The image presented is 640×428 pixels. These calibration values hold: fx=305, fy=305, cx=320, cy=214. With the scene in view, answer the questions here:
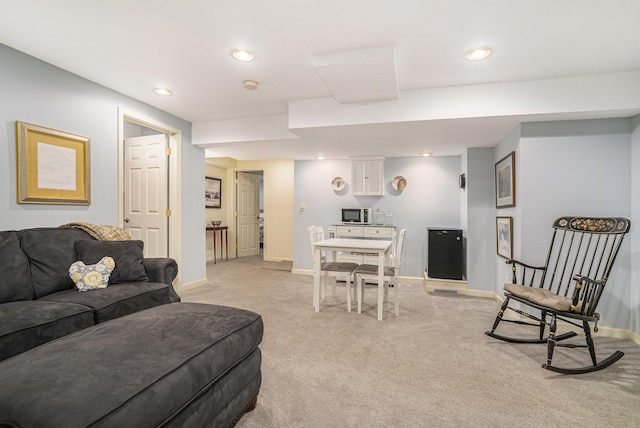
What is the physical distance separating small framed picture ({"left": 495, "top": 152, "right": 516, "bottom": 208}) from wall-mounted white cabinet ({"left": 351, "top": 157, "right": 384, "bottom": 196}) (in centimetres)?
175

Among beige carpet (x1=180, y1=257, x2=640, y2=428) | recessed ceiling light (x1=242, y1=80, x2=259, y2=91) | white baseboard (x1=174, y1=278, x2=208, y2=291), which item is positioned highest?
recessed ceiling light (x1=242, y1=80, x2=259, y2=91)

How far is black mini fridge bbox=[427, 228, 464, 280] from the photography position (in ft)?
14.7

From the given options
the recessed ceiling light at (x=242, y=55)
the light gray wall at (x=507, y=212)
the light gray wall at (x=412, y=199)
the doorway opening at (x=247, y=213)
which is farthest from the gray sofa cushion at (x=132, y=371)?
the doorway opening at (x=247, y=213)

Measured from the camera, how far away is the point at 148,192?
13.8 ft

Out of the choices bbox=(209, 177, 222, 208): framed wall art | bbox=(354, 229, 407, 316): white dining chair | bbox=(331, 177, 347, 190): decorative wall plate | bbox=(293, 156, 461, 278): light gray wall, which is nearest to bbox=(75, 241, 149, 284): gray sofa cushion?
bbox=(354, 229, 407, 316): white dining chair

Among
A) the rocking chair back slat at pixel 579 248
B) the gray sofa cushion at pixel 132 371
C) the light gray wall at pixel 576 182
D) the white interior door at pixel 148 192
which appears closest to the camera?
the gray sofa cushion at pixel 132 371

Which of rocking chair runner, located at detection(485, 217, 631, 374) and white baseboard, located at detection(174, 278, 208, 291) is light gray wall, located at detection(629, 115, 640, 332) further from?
white baseboard, located at detection(174, 278, 208, 291)

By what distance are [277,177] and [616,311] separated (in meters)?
5.98

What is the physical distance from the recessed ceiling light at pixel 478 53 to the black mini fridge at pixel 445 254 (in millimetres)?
2604

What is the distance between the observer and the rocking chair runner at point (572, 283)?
7.29 ft

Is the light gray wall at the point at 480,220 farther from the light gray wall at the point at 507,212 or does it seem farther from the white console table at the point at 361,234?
the white console table at the point at 361,234

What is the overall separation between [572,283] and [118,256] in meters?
4.20

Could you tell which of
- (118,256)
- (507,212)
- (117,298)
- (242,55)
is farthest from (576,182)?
(118,256)

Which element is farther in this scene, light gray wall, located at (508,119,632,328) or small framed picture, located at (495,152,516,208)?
small framed picture, located at (495,152,516,208)
